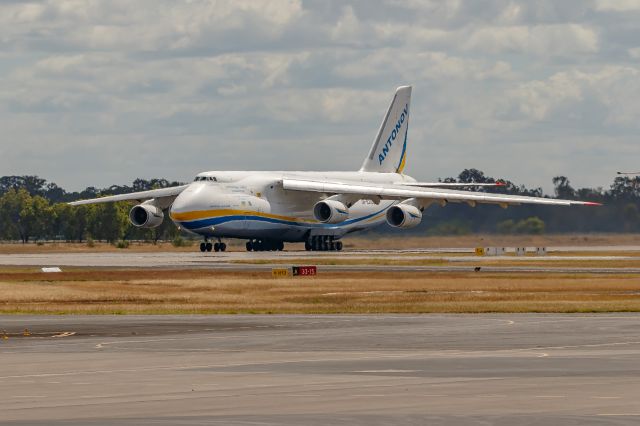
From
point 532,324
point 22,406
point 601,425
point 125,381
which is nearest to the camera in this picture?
→ point 601,425

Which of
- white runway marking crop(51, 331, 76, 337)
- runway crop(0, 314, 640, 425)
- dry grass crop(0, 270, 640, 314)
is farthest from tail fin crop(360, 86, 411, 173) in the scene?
white runway marking crop(51, 331, 76, 337)

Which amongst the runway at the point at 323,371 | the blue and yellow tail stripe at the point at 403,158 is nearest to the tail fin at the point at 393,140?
the blue and yellow tail stripe at the point at 403,158

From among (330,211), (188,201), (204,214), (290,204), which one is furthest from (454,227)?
(188,201)

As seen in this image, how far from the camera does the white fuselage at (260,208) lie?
89.2 metres

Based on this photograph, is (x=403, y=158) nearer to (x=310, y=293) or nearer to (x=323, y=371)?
(x=310, y=293)

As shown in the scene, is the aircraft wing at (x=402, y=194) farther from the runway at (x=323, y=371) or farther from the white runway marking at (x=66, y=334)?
the white runway marking at (x=66, y=334)

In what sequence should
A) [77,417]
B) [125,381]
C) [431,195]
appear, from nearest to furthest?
[77,417], [125,381], [431,195]

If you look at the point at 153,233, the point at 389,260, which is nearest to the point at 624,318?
the point at 389,260

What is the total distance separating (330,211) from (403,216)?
15.6 ft

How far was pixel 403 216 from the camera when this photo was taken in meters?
93.3

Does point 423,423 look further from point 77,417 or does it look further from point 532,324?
point 532,324

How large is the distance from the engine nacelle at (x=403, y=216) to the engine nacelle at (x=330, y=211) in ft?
9.73

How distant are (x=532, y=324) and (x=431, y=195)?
190 ft

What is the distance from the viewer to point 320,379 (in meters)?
22.7
